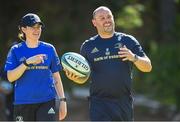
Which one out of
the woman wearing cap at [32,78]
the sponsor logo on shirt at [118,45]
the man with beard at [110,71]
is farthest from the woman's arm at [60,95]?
the sponsor logo on shirt at [118,45]

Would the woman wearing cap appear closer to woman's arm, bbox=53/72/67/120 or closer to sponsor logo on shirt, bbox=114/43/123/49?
woman's arm, bbox=53/72/67/120

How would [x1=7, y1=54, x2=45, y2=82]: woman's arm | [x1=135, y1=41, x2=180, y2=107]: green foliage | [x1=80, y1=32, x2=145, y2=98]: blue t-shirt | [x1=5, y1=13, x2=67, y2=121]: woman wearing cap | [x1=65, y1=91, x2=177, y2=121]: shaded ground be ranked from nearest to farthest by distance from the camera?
[x1=7, y1=54, x2=45, y2=82]: woman's arm < [x1=5, y1=13, x2=67, y2=121]: woman wearing cap < [x1=80, y1=32, x2=145, y2=98]: blue t-shirt < [x1=135, y1=41, x2=180, y2=107]: green foliage < [x1=65, y1=91, x2=177, y2=121]: shaded ground

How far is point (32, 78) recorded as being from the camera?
7125 mm

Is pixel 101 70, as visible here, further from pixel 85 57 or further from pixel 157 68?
pixel 157 68

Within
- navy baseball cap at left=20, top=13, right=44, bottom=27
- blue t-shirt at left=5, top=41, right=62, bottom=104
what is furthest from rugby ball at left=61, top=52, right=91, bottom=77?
navy baseball cap at left=20, top=13, right=44, bottom=27

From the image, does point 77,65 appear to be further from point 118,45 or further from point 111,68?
point 118,45

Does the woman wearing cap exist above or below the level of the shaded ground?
above

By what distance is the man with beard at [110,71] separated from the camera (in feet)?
24.0

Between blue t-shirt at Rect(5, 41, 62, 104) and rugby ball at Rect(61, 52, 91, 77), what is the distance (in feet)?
1.10

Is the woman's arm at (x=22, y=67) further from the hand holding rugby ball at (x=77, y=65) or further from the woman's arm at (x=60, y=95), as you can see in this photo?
the hand holding rugby ball at (x=77, y=65)

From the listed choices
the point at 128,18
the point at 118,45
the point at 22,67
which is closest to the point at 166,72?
the point at 128,18

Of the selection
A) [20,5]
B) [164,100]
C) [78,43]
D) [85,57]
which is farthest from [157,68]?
[85,57]

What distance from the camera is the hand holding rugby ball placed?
24.2ft

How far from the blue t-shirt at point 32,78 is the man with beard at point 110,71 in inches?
17.1
